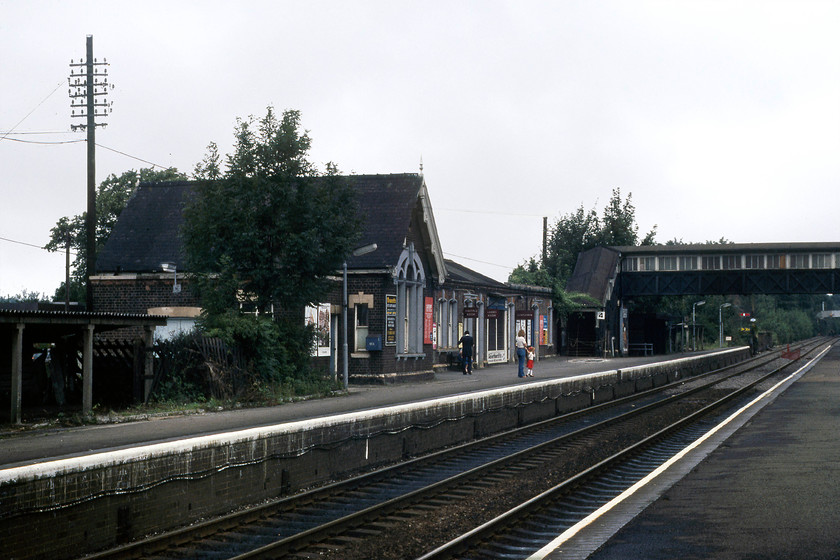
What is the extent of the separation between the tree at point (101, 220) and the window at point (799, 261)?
127 ft

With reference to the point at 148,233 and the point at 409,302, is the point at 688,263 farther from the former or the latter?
the point at 148,233

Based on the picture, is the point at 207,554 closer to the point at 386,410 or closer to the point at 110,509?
the point at 110,509

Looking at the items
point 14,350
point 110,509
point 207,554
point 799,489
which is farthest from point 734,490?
point 14,350

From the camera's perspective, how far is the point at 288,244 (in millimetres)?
24250

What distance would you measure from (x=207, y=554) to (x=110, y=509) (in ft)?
3.31

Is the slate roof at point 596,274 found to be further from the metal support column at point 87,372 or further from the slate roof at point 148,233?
the metal support column at point 87,372

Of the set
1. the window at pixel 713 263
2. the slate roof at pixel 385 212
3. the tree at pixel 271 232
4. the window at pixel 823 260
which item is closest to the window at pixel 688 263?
the window at pixel 713 263

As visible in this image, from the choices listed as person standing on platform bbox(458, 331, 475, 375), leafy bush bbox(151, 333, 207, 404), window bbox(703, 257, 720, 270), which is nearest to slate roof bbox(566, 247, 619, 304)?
window bbox(703, 257, 720, 270)

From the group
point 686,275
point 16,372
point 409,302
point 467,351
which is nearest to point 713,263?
point 686,275

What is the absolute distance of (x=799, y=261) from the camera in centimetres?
6419

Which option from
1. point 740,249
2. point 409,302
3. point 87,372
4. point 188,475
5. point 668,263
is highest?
point 740,249

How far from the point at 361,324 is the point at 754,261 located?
135 feet

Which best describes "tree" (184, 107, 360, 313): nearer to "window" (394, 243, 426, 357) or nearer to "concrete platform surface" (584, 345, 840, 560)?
"window" (394, 243, 426, 357)

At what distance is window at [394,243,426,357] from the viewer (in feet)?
106
